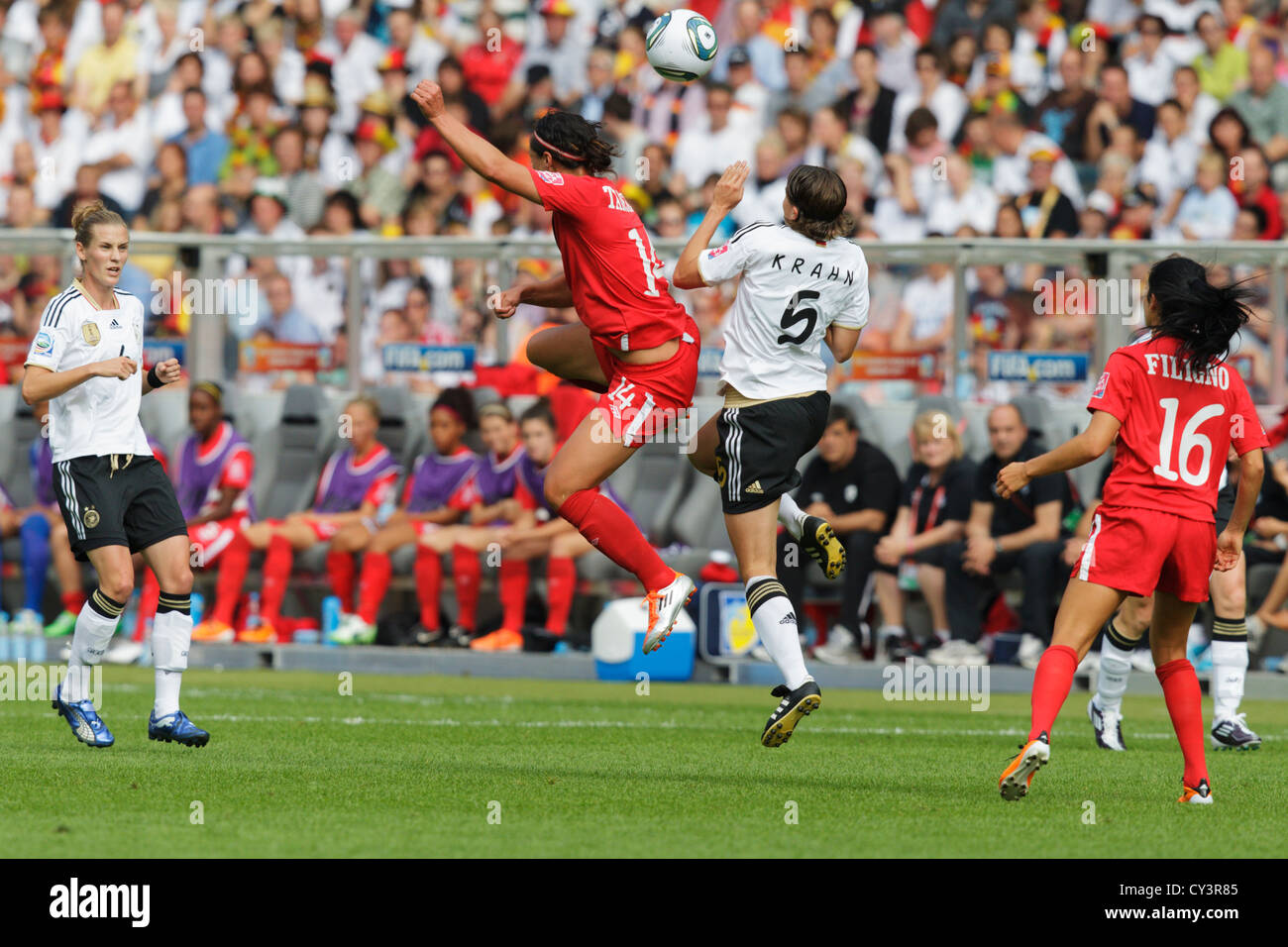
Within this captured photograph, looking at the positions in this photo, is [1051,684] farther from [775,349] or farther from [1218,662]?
[1218,662]

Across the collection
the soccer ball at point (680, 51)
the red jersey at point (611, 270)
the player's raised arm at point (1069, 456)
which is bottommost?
the player's raised arm at point (1069, 456)

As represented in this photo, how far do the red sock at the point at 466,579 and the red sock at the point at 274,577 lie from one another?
139 cm

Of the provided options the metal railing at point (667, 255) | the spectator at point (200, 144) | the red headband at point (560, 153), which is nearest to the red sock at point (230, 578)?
the metal railing at point (667, 255)

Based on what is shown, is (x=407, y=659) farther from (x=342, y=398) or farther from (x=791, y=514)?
(x=791, y=514)

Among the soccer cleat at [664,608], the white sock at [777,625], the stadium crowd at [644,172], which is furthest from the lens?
the stadium crowd at [644,172]

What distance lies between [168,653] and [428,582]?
18.9 ft

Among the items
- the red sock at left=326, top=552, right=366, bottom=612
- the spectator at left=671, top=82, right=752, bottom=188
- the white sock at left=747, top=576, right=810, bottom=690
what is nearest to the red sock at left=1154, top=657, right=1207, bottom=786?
the white sock at left=747, top=576, right=810, bottom=690

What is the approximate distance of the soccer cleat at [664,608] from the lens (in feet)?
26.9

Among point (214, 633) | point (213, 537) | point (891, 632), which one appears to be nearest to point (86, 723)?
point (214, 633)

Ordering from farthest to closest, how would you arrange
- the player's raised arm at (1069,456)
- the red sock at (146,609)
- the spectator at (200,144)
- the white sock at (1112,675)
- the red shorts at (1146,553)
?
the spectator at (200,144)
the red sock at (146,609)
the white sock at (1112,675)
the red shorts at (1146,553)
the player's raised arm at (1069,456)

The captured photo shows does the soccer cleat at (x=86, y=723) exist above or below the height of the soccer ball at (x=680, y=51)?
below

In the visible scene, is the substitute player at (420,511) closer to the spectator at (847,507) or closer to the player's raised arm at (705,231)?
the spectator at (847,507)

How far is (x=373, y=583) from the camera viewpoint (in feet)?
48.2

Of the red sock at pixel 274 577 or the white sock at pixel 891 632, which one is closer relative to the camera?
the white sock at pixel 891 632
